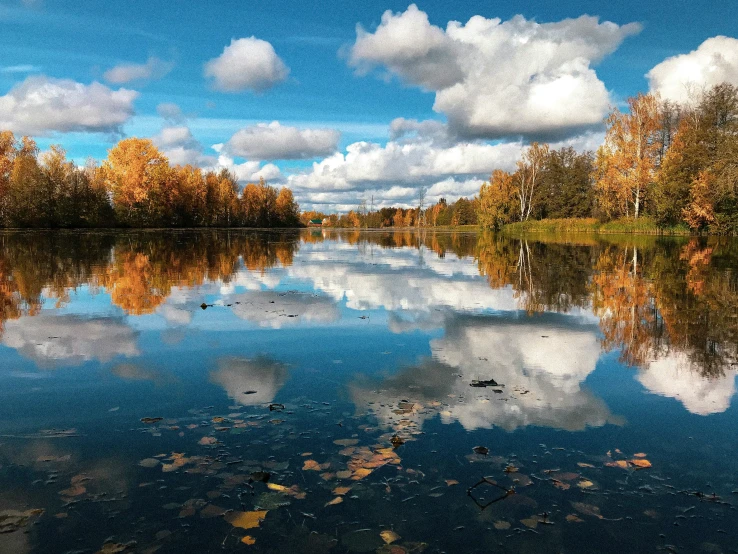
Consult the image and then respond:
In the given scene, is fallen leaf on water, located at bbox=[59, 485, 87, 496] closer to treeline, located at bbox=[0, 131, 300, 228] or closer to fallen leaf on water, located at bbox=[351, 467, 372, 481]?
fallen leaf on water, located at bbox=[351, 467, 372, 481]

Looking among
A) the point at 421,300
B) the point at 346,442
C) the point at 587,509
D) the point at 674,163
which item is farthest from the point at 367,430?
the point at 674,163

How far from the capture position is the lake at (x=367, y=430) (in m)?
3.32

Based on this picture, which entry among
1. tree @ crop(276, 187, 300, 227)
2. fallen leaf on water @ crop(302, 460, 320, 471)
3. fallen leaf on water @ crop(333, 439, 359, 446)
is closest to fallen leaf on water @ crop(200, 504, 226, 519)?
fallen leaf on water @ crop(302, 460, 320, 471)

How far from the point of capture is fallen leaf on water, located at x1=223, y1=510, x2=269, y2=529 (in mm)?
3324

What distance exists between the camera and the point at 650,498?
3.70 metres

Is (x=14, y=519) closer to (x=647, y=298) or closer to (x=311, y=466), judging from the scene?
(x=311, y=466)

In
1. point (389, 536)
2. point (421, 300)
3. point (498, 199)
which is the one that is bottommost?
point (389, 536)

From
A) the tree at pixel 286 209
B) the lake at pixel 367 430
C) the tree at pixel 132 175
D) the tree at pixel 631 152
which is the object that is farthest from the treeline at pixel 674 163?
the tree at pixel 286 209

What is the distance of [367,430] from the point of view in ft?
15.7

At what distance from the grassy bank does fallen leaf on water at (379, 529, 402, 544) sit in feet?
181

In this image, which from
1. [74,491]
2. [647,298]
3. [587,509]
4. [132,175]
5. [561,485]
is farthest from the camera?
[132,175]

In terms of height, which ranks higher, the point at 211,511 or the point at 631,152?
the point at 631,152

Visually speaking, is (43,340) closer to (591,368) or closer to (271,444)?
(271,444)

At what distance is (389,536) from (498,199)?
7634cm
